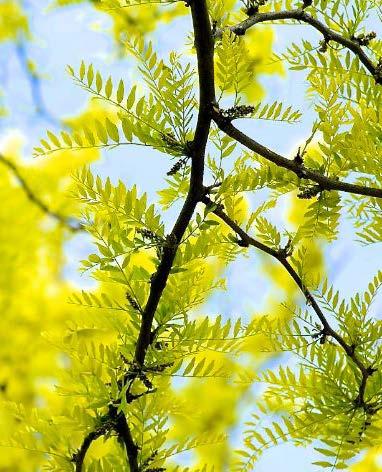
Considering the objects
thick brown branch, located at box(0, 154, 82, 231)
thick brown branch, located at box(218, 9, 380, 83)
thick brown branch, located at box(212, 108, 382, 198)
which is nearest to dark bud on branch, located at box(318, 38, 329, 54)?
thick brown branch, located at box(218, 9, 380, 83)

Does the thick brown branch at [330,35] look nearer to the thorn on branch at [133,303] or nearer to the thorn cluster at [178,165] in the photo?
the thorn cluster at [178,165]

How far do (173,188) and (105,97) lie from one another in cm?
10

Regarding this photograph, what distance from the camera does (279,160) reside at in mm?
369

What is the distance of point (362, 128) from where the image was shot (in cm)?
44

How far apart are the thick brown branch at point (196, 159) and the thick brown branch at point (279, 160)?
0.04 feet

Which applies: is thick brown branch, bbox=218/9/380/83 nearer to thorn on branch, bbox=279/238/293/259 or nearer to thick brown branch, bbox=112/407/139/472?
thorn on branch, bbox=279/238/293/259

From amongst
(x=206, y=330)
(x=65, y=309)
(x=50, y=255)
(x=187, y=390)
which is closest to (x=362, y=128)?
(x=206, y=330)

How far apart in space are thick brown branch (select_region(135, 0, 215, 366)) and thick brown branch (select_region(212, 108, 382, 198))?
0.01 metres

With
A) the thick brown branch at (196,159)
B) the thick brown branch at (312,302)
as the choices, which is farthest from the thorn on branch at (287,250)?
the thick brown branch at (196,159)

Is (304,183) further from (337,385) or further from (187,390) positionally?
(187,390)

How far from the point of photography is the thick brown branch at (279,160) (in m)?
0.35

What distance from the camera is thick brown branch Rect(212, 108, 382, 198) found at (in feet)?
1.16

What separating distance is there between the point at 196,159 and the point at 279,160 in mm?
53

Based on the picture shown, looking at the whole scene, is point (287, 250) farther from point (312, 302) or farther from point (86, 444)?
point (86, 444)
